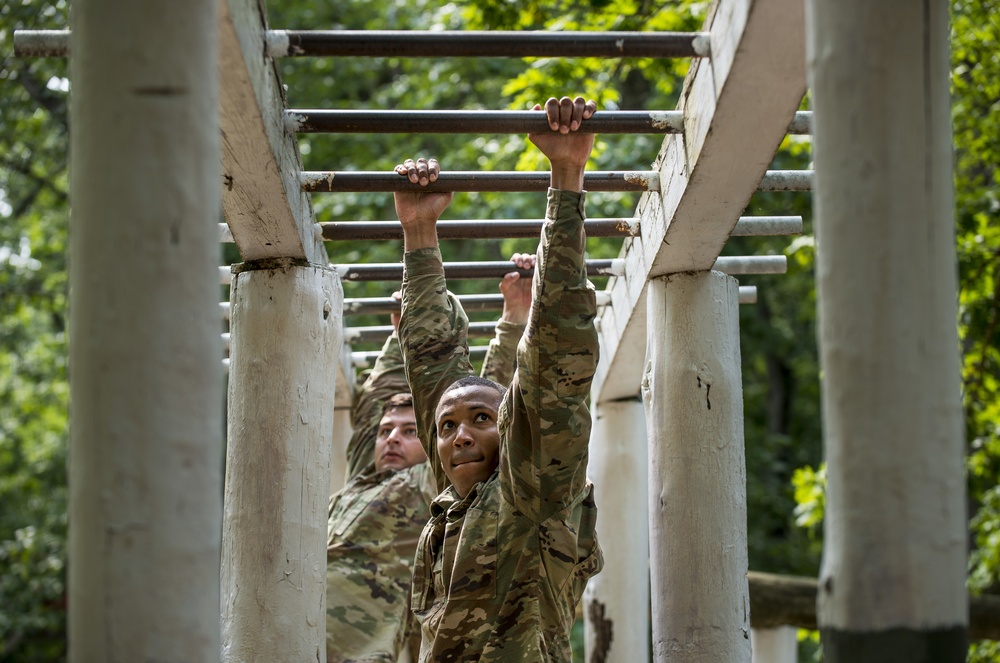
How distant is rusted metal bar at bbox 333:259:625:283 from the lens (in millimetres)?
5754

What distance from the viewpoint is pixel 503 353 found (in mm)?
6070

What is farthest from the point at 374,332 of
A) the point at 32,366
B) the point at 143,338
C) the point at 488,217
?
the point at 32,366

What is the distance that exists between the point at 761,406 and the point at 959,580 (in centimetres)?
1643

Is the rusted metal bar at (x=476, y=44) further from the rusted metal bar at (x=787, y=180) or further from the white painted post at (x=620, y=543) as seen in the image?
the white painted post at (x=620, y=543)

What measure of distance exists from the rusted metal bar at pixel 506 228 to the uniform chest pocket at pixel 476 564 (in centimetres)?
136

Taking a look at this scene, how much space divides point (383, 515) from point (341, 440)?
1.49 metres

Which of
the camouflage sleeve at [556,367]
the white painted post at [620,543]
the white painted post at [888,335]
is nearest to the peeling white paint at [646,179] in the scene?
the camouflage sleeve at [556,367]

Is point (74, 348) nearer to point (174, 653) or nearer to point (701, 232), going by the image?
point (174, 653)

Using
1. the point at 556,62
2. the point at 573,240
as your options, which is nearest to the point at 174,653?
the point at 573,240

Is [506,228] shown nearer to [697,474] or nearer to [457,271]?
[457,271]

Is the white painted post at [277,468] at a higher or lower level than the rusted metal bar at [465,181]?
lower

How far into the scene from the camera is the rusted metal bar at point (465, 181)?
4.62m

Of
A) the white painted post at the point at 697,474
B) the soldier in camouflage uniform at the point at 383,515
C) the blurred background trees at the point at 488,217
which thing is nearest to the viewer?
the white painted post at the point at 697,474

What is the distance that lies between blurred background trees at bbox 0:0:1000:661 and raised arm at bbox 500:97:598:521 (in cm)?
551
